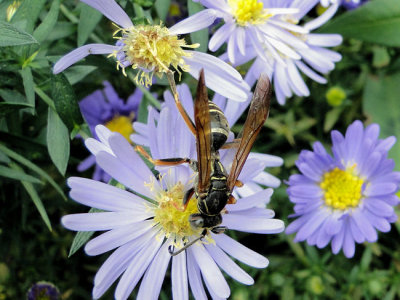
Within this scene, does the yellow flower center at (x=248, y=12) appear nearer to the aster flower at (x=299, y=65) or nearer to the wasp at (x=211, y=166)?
the aster flower at (x=299, y=65)

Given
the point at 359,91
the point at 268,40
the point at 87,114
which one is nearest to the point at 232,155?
the point at 268,40

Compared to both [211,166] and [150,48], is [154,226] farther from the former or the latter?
[150,48]

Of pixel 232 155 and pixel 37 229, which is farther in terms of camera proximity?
pixel 37 229

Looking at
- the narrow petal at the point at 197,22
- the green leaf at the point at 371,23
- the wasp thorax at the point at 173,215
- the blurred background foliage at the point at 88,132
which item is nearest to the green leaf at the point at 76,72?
the blurred background foliage at the point at 88,132

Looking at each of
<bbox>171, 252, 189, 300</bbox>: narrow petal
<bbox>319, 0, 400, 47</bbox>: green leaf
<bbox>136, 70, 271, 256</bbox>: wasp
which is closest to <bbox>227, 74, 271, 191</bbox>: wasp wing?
<bbox>136, 70, 271, 256</bbox>: wasp

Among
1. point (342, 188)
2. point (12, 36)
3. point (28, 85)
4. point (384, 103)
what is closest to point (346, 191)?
point (342, 188)

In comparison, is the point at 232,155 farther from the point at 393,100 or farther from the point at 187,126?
the point at 393,100

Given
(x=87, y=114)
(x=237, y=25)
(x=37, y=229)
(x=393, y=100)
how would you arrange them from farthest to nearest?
(x=393, y=100) → (x=37, y=229) → (x=87, y=114) → (x=237, y=25)
